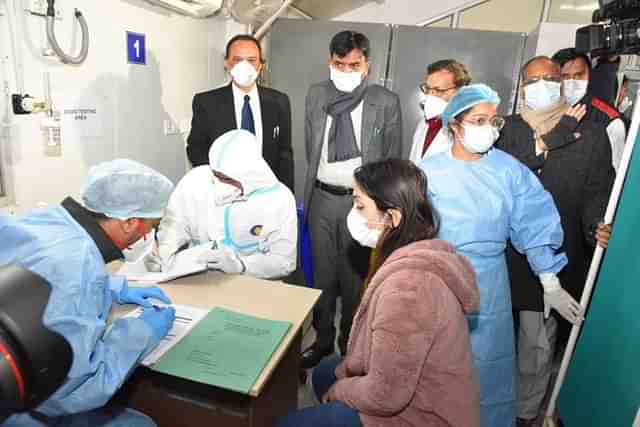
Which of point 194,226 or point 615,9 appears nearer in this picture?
point 615,9

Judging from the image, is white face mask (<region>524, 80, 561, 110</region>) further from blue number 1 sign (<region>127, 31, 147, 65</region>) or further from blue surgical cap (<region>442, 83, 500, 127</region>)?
blue number 1 sign (<region>127, 31, 147, 65</region>)

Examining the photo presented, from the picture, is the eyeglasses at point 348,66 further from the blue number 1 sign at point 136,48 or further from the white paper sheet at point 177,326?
the white paper sheet at point 177,326

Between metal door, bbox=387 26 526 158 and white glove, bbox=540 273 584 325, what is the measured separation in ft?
6.37

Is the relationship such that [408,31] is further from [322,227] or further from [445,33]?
[322,227]

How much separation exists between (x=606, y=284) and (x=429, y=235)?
89 cm

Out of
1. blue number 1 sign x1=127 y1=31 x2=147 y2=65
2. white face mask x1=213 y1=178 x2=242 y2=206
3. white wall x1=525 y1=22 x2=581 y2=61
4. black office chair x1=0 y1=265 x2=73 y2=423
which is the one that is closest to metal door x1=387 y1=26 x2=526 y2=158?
white wall x1=525 y1=22 x2=581 y2=61

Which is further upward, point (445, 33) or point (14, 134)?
point (445, 33)

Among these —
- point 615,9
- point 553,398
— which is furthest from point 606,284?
point 615,9

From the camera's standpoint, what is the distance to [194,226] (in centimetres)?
188

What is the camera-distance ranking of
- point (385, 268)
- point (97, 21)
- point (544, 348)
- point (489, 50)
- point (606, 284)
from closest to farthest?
point (385, 268) → point (606, 284) → point (544, 348) → point (97, 21) → point (489, 50)

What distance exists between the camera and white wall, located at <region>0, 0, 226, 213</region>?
67.9 inches

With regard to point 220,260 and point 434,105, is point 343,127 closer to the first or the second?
point 434,105

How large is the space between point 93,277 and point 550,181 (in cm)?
173

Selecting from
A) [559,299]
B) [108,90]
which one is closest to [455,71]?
[559,299]
